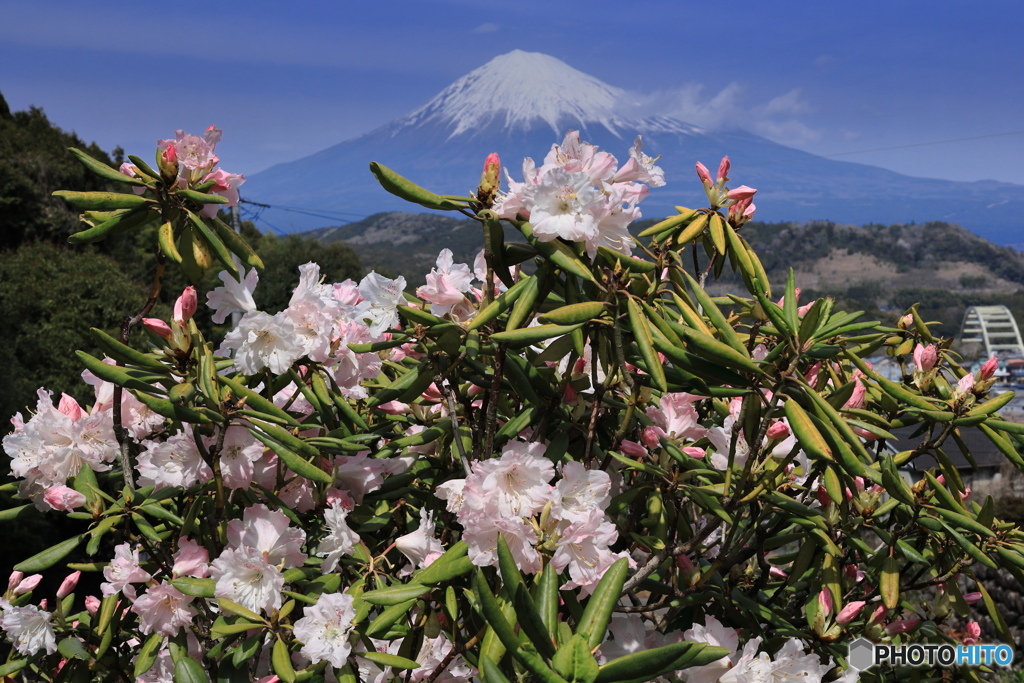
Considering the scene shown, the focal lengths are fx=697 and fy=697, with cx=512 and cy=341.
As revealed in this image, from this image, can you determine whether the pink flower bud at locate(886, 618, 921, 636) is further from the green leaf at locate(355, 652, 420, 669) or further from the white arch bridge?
the white arch bridge

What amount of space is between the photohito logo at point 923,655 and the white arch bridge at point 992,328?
61595mm

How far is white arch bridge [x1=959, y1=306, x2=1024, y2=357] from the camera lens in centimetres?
5444

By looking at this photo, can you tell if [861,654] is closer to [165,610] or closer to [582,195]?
[582,195]

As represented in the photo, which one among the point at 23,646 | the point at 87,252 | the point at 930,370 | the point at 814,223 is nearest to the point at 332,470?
the point at 23,646

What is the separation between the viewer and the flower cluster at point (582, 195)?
1.19 metres

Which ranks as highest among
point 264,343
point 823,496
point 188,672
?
point 264,343

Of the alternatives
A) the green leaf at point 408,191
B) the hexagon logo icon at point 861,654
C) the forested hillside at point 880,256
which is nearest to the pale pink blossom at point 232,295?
the green leaf at point 408,191

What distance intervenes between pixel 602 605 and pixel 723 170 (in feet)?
3.54

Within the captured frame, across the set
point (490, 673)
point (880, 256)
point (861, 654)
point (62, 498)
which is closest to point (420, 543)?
point (490, 673)

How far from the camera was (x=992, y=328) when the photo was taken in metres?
55.4

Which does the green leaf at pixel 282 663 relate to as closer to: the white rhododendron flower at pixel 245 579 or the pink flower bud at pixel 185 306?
the white rhododendron flower at pixel 245 579

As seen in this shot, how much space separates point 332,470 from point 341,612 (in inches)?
14.1

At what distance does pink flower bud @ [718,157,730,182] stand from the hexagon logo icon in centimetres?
112

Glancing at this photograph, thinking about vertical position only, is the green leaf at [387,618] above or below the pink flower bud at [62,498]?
below
